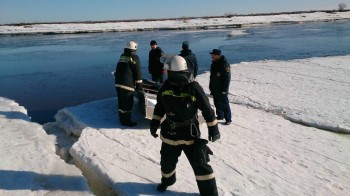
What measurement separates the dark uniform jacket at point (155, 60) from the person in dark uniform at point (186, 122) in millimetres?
4776

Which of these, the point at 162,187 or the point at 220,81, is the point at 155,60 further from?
the point at 162,187

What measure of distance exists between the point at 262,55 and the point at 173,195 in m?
15.6

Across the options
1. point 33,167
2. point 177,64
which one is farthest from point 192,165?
point 33,167

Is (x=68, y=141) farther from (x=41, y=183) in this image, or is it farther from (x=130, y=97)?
(x=41, y=183)

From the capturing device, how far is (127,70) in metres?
6.31

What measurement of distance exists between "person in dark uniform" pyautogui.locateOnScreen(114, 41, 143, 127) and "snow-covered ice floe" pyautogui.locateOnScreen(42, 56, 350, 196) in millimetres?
328

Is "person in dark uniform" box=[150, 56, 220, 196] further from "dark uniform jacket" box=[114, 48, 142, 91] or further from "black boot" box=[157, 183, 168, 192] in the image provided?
"dark uniform jacket" box=[114, 48, 142, 91]

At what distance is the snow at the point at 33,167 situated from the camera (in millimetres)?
4363

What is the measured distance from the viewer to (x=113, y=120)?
6.98m

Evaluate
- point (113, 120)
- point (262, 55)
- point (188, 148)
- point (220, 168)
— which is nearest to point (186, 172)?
point (220, 168)

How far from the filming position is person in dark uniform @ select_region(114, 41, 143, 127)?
6301 mm

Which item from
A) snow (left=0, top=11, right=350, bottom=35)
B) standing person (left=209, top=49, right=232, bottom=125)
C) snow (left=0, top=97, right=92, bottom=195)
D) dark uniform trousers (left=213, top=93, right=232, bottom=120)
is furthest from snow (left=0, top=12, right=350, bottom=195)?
snow (left=0, top=11, right=350, bottom=35)

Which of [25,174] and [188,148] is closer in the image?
[188,148]

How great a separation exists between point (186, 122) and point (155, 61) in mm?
5101
